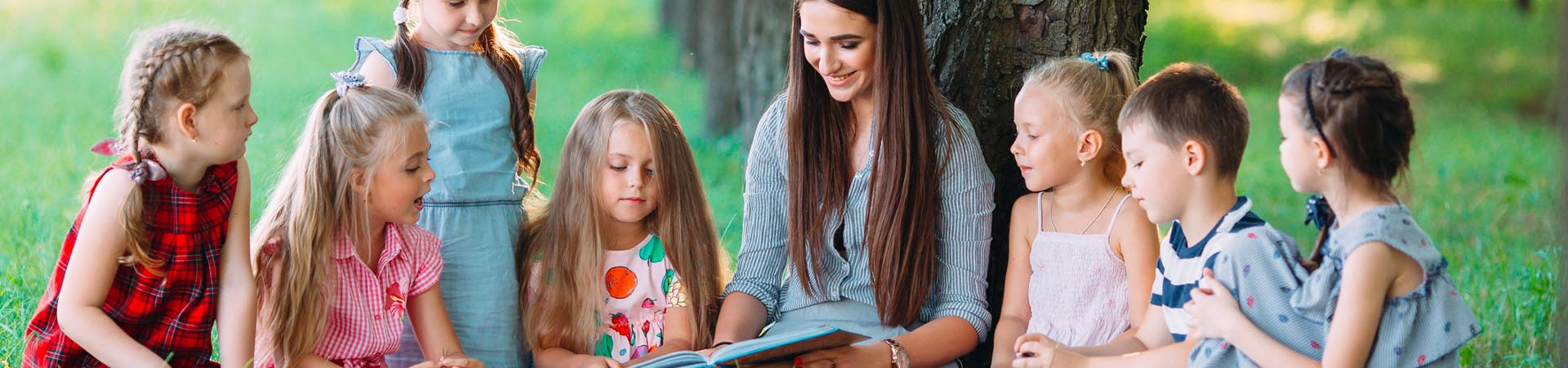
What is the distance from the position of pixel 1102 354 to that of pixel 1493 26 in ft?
39.3

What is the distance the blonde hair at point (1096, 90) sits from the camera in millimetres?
3217

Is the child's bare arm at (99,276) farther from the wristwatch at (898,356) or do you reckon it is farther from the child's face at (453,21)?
the wristwatch at (898,356)

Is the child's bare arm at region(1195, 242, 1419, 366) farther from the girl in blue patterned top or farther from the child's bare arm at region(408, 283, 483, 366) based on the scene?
the child's bare arm at region(408, 283, 483, 366)

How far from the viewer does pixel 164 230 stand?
2811 millimetres

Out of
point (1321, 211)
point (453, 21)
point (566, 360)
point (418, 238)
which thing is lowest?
point (566, 360)

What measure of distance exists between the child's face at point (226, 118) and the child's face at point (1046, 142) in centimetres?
170

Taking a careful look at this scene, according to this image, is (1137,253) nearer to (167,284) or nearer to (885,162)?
(885,162)

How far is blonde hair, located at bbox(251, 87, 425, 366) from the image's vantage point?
3.01m

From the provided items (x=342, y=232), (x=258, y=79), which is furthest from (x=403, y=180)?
(x=258, y=79)

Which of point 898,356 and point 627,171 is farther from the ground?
point 627,171

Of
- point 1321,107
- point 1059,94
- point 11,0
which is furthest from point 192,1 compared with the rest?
point 1321,107

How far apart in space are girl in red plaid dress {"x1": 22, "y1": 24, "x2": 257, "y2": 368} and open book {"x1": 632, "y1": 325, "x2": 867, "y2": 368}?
2.96 ft

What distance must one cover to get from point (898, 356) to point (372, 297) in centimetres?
120

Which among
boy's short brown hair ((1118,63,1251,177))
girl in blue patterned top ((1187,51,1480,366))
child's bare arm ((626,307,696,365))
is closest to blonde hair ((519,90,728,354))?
child's bare arm ((626,307,696,365))
